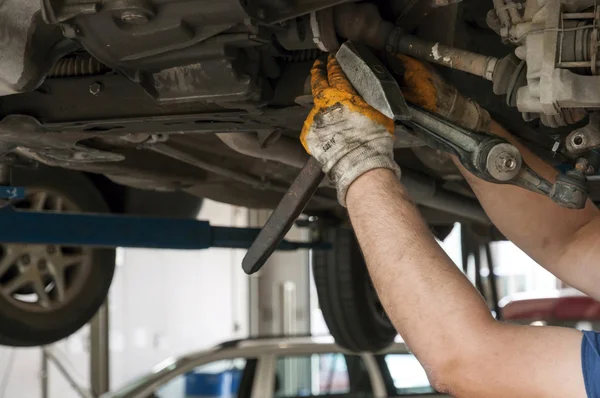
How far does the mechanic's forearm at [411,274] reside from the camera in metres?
1.10

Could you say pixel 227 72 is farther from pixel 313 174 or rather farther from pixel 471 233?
pixel 471 233

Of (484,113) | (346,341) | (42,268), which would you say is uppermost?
(484,113)

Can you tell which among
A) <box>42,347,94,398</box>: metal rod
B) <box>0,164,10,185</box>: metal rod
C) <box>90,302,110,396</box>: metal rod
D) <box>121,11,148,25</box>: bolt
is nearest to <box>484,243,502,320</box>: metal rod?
<box>0,164,10,185</box>: metal rod

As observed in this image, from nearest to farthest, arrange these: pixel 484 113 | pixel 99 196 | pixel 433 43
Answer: pixel 433 43, pixel 484 113, pixel 99 196

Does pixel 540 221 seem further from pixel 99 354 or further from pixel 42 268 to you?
pixel 99 354

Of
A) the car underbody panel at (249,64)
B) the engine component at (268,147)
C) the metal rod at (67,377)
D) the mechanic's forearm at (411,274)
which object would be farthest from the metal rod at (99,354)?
the mechanic's forearm at (411,274)

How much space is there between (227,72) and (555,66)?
0.51 m

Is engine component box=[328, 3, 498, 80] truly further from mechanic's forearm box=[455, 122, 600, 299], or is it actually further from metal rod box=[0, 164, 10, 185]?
metal rod box=[0, 164, 10, 185]

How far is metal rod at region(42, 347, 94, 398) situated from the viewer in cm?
602

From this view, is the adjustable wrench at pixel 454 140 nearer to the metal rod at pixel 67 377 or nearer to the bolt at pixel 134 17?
the bolt at pixel 134 17

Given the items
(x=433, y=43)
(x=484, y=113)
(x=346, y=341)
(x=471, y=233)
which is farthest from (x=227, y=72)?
(x=471, y=233)

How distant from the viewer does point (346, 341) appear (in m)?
3.07

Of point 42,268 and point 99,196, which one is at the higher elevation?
point 99,196

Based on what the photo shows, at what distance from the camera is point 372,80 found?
118cm
